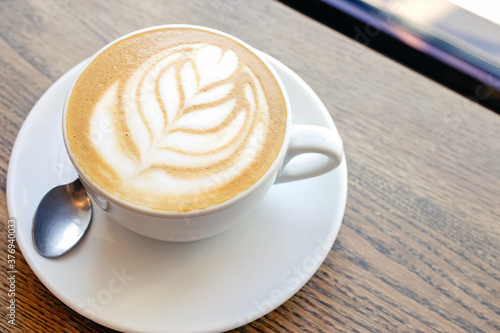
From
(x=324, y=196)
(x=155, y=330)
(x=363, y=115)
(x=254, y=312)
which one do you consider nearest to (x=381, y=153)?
(x=363, y=115)

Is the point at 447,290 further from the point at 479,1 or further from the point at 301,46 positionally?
the point at 479,1

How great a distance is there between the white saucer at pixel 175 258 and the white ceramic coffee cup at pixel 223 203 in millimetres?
62

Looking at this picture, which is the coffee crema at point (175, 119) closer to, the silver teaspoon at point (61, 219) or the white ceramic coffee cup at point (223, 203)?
the white ceramic coffee cup at point (223, 203)

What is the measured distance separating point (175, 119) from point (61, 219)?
0.88 feet

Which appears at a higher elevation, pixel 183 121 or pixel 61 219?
pixel 183 121

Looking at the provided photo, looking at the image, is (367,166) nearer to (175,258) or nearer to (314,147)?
(314,147)

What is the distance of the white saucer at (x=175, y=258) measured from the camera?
714 mm

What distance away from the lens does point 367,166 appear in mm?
958

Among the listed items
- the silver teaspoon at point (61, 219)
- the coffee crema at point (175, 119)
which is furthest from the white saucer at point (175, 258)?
the coffee crema at point (175, 119)

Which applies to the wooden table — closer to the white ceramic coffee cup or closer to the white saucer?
the white saucer

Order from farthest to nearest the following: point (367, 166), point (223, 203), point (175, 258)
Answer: point (367, 166)
point (175, 258)
point (223, 203)

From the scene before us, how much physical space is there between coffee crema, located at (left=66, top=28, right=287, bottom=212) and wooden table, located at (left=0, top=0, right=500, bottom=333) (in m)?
0.26

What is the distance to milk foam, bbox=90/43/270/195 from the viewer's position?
0.68m

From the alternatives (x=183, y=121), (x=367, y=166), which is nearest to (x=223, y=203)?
(x=183, y=121)
